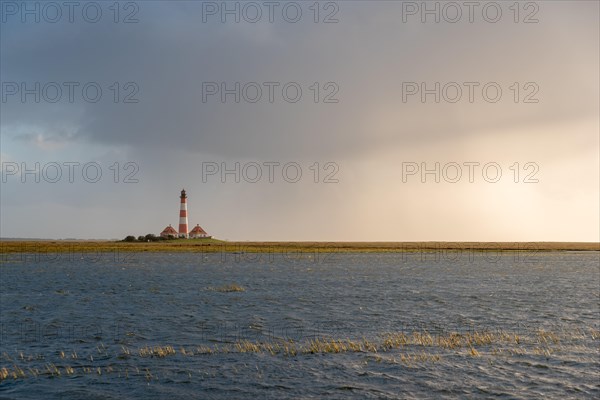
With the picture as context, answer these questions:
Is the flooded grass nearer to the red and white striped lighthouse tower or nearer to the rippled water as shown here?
the rippled water

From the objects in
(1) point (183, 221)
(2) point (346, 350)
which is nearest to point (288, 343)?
(2) point (346, 350)

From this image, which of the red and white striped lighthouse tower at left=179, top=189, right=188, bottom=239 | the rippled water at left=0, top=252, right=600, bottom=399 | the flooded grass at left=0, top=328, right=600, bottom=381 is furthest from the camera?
the red and white striped lighthouse tower at left=179, top=189, right=188, bottom=239

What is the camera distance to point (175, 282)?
67.4 m

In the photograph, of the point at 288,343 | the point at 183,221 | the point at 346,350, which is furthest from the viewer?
the point at 183,221

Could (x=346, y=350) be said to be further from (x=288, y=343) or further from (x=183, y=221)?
(x=183, y=221)

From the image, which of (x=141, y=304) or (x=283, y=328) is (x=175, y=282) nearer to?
(x=141, y=304)

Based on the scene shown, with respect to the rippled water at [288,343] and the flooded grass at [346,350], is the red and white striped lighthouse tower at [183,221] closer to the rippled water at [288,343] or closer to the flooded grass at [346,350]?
the rippled water at [288,343]

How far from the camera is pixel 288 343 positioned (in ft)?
96.5

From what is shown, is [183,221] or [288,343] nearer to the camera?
[288,343]

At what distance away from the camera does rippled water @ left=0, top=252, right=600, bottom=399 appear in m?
21.5

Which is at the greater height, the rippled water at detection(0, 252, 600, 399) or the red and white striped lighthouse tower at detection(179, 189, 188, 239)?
the red and white striped lighthouse tower at detection(179, 189, 188, 239)

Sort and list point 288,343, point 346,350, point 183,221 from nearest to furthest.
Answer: point 346,350
point 288,343
point 183,221

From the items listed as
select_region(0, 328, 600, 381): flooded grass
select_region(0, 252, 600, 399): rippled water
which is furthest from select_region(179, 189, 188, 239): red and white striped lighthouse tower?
select_region(0, 328, 600, 381): flooded grass

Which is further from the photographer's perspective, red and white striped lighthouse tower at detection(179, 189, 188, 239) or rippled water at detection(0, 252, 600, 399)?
red and white striped lighthouse tower at detection(179, 189, 188, 239)
